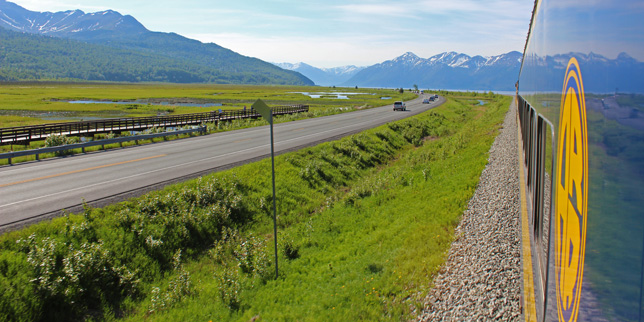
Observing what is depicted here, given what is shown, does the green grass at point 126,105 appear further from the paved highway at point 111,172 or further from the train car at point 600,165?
the train car at point 600,165

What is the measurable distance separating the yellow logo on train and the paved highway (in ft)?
41.7

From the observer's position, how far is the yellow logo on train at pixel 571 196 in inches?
82.7

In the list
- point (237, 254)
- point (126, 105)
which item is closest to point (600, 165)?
point (237, 254)

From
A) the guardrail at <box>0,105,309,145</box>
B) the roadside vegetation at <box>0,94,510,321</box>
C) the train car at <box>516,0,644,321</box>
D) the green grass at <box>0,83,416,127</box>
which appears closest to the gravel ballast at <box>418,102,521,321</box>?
the roadside vegetation at <box>0,94,510,321</box>

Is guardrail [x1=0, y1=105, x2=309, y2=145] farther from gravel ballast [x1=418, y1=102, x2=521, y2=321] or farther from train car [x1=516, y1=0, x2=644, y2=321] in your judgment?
train car [x1=516, y1=0, x2=644, y2=321]

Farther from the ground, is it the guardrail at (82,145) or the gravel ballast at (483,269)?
the guardrail at (82,145)

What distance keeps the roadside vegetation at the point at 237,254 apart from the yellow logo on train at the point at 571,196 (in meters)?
5.20

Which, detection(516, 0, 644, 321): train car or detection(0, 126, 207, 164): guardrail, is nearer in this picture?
detection(516, 0, 644, 321): train car

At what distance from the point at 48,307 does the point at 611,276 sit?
1000cm

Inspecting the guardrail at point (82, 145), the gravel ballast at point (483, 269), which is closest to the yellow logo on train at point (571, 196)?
the gravel ballast at point (483, 269)

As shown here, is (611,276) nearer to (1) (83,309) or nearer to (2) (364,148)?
(1) (83,309)

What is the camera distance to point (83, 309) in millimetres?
8938

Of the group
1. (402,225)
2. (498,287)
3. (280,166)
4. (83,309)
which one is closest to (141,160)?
(280,166)

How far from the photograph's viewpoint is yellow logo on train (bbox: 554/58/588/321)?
2.10m
